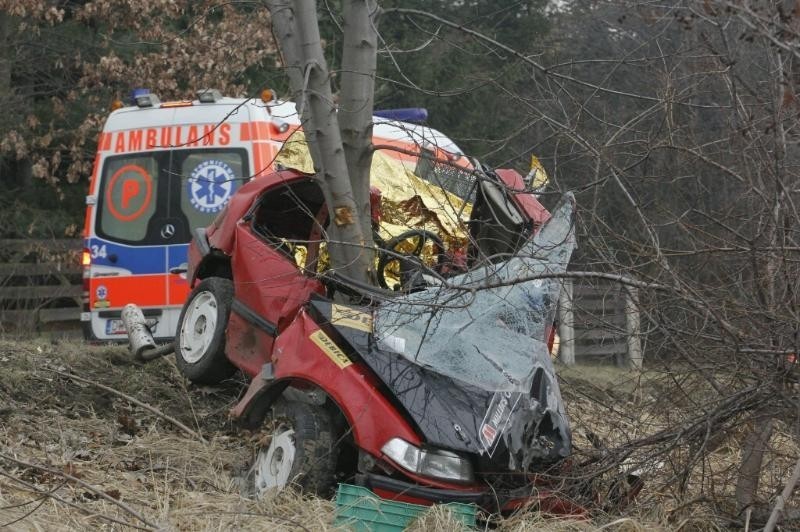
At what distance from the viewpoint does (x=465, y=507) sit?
5.96 metres

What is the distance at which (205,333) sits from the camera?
336 inches

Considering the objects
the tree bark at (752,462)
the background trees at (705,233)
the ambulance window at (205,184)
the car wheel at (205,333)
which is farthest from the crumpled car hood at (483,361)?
the ambulance window at (205,184)

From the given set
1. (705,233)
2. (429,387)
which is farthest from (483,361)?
(705,233)

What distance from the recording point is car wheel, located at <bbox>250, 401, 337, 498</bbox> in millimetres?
6328

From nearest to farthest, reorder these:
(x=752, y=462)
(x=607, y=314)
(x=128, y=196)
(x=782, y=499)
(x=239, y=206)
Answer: (x=782, y=499), (x=752, y=462), (x=607, y=314), (x=239, y=206), (x=128, y=196)

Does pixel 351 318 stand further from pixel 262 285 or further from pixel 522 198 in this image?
pixel 522 198

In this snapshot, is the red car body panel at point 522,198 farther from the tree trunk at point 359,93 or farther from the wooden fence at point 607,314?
the wooden fence at point 607,314

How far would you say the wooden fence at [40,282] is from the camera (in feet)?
51.8

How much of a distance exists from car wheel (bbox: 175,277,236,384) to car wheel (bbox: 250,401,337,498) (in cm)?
177

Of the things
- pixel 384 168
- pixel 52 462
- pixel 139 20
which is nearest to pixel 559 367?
pixel 384 168

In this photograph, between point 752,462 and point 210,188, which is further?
point 210,188

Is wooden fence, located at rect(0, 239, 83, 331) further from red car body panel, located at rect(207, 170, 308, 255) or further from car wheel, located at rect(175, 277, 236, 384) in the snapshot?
red car body panel, located at rect(207, 170, 308, 255)

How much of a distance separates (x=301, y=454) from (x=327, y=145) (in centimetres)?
208

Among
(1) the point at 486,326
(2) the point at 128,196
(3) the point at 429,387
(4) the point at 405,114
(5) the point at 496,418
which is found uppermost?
(4) the point at 405,114
